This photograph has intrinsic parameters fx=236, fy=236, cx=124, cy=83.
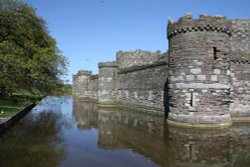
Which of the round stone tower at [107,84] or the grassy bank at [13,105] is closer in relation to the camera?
the grassy bank at [13,105]

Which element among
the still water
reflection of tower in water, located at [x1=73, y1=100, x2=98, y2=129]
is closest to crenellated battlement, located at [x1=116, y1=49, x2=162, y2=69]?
reflection of tower in water, located at [x1=73, y1=100, x2=98, y2=129]

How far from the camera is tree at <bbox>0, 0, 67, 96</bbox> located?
1160 centimetres

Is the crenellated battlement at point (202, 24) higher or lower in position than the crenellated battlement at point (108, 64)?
higher

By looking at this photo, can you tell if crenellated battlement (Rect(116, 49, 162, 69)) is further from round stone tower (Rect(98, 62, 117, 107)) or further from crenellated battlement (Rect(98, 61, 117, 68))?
→ round stone tower (Rect(98, 62, 117, 107))

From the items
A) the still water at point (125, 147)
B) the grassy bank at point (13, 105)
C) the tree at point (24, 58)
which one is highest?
the tree at point (24, 58)

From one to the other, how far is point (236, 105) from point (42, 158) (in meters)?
13.2

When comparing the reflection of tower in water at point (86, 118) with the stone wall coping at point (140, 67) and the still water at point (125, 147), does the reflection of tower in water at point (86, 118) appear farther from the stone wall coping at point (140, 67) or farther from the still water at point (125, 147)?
the stone wall coping at point (140, 67)

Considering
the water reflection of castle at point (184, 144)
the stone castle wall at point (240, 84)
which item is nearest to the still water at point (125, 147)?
the water reflection of castle at point (184, 144)

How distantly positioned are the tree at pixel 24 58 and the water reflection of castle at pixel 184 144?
4.68 metres

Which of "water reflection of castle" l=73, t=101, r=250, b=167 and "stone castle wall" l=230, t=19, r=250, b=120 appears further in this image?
"stone castle wall" l=230, t=19, r=250, b=120

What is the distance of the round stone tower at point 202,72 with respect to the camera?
1310 cm

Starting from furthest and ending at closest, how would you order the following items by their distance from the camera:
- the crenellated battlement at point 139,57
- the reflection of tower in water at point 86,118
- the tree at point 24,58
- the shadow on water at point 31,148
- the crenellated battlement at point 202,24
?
1. the crenellated battlement at point 139,57
2. the reflection of tower in water at point 86,118
3. the crenellated battlement at point 202,24
4. the tree at point 24,58
5. the shadow on water at point 31,148

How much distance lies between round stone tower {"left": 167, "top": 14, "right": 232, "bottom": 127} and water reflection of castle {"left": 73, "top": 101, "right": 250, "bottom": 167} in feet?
3.63

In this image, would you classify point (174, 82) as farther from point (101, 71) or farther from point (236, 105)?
point (101, 71)
